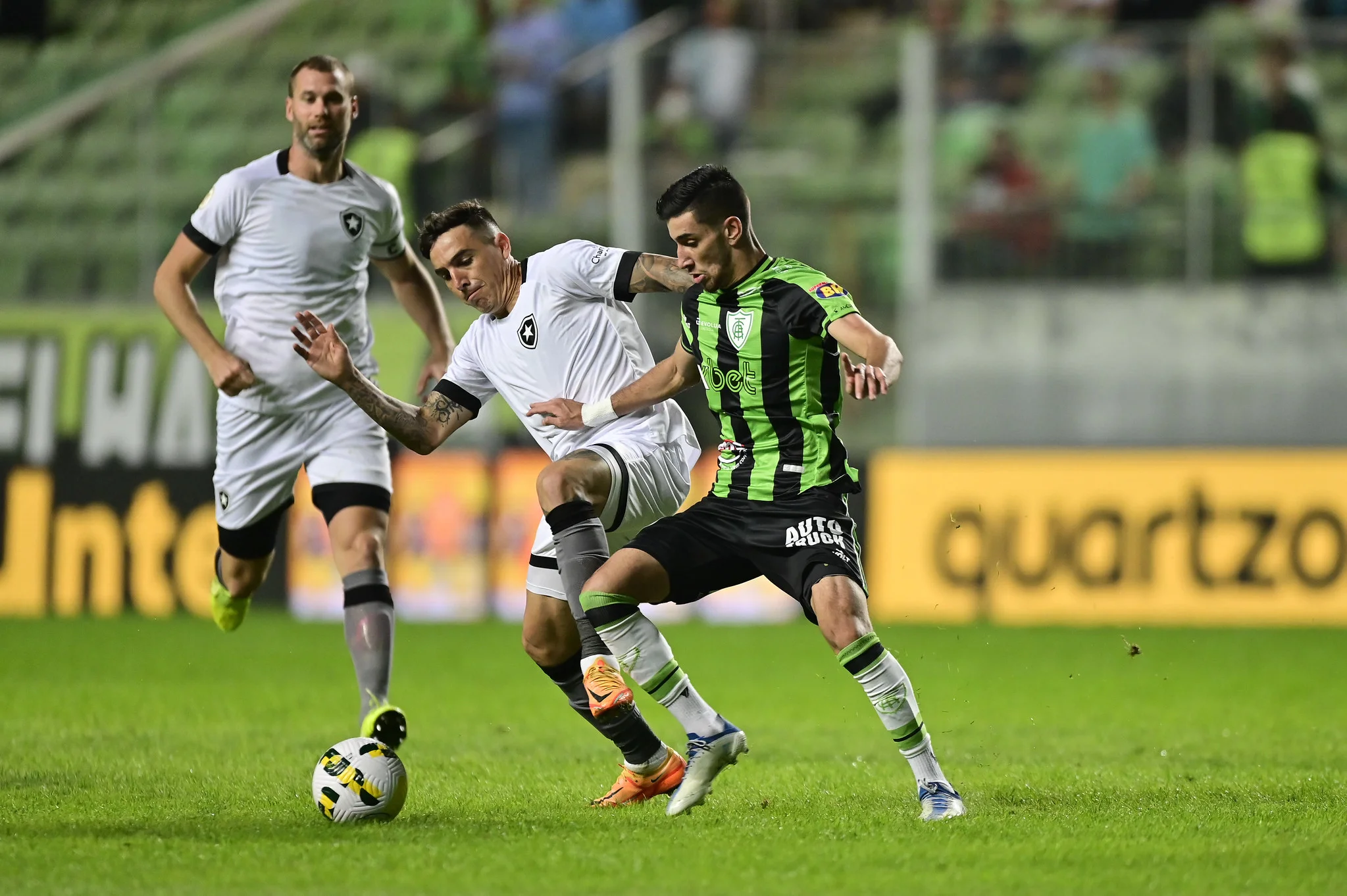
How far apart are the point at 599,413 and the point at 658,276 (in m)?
0.49

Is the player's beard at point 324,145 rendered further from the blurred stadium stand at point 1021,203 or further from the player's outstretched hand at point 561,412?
the blurred stadium stand at point 1021,203

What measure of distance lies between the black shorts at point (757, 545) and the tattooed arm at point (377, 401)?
88cm

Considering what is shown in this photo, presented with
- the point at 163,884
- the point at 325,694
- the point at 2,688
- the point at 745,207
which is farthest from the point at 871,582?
the point at 163,884

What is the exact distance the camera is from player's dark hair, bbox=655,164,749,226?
552cm

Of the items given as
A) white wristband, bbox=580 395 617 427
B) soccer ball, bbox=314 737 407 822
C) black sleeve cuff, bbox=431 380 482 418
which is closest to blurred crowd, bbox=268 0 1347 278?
black sleeve cuff, bbox=431 380 482 418

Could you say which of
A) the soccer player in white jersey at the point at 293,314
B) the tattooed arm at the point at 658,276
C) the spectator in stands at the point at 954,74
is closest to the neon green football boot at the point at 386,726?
the soccer player in white jersey at the point at 293,314

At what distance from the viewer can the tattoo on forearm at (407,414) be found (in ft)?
19.8

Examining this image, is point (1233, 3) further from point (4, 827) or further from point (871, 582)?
point (4, 827)

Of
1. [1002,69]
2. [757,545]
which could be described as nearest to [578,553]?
[757,545]

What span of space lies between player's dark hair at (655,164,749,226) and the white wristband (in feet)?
2.30

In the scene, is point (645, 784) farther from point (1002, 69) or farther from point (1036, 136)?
point (1002, 69)

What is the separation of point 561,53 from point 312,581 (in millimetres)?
5098

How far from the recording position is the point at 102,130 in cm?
1473

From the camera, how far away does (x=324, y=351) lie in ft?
19.5
